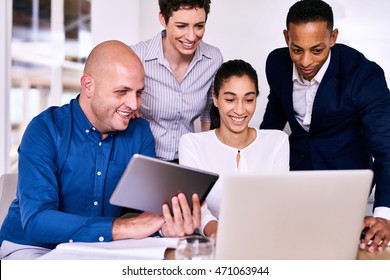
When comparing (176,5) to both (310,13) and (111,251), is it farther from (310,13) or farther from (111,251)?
(111,251)

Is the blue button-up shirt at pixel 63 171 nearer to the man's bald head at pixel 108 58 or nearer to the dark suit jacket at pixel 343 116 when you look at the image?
the man's bald head at pixel 108 58

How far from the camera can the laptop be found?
1120 millimetres

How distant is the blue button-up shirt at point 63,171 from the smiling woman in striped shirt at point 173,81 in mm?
405

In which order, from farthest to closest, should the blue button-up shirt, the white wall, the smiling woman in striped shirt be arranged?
1. the white wall
2. the smiling woman in striped shirt
3. the blue button-up shirt

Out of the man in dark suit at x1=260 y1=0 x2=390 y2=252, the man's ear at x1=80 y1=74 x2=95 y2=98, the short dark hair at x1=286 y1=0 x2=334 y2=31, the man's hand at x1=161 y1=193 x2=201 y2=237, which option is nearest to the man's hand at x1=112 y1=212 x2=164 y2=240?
the man's hand at x1=161 y1=193 x2=201 y2=237

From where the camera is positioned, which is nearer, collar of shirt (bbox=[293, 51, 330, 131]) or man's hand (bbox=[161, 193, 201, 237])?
man's hand (bbox=[161, 193, 201, 237])

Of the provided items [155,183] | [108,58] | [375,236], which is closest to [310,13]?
[108,58]

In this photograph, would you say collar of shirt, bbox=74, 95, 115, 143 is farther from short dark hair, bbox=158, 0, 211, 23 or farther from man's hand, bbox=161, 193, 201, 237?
short dark hair, bbox=158, 0, 211, 23

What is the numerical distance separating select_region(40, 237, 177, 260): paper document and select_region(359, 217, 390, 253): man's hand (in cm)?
56

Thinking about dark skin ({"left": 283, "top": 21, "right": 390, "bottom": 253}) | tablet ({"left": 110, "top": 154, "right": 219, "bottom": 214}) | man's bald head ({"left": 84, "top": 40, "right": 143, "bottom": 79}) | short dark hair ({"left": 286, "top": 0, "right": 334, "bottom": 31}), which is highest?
short dark hair ({"left": 286, "top": 0, "right": 334, "bottom": 31})
